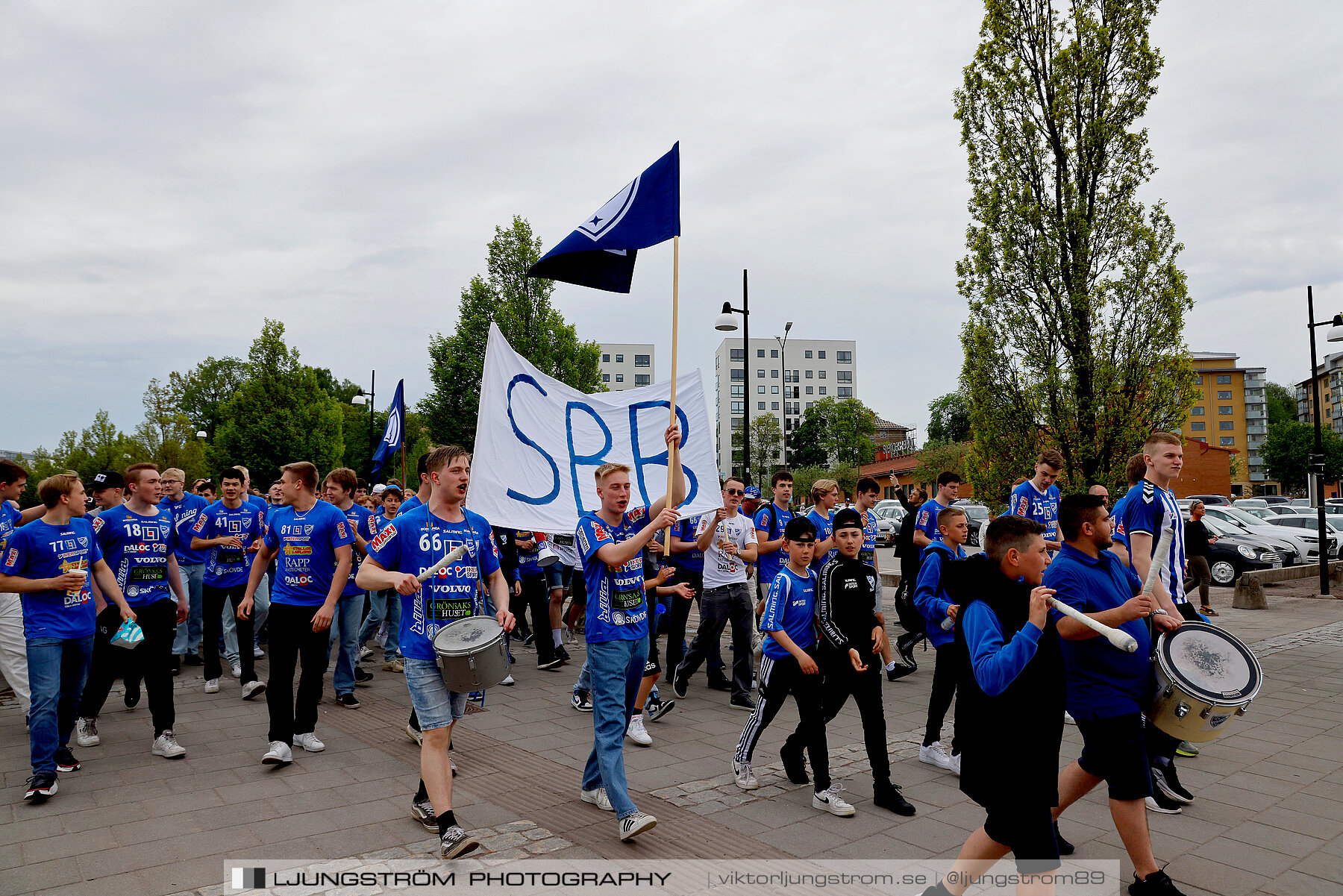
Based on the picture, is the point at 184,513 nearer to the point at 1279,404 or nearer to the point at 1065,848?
the point at 1065,848

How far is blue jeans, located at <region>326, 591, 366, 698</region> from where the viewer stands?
817 centimetres

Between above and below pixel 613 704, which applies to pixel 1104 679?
above

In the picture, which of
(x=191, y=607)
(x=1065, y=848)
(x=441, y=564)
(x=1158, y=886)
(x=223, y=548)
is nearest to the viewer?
(x=1158, y=886)

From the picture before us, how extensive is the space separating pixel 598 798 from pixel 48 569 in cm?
391

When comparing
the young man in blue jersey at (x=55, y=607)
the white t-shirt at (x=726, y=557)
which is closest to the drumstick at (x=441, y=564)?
the young man in blue jersey at (x=55, y=607)

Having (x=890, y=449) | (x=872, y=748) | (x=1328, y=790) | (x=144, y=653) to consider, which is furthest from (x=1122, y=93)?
(x=890, y=449)

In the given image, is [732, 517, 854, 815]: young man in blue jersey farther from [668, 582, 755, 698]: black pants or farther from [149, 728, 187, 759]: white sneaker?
[149, 728, 187, 759]: white sneaker

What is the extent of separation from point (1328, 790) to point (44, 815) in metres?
7.88

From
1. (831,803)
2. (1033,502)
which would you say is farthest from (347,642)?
(1033,502)

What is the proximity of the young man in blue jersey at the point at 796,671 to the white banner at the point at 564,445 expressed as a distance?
2.06 metres

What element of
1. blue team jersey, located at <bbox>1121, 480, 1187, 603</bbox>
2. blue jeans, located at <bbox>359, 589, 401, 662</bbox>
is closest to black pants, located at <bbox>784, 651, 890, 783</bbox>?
blue team jersey, located at <bbox>1121, 480, 1187, 603</bbox>

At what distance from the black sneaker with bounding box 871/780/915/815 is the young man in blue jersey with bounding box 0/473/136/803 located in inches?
199

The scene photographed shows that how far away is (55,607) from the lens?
5.62 meters

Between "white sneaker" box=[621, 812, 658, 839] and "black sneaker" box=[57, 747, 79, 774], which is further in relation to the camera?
"black sneaker" box=[57, 747, 79, 774]
